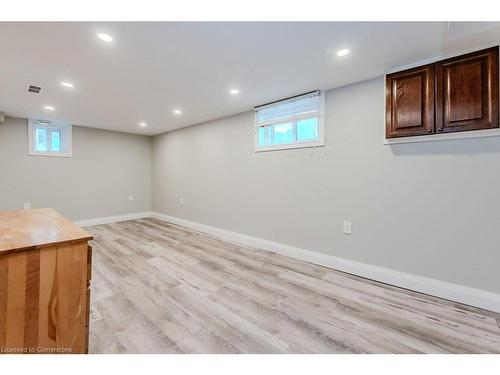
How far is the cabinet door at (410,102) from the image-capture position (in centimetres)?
203

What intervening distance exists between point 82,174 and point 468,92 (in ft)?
20.1

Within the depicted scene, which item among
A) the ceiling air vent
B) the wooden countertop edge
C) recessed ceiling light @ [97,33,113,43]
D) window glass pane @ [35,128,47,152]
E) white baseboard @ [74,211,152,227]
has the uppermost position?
the ceiling air vent

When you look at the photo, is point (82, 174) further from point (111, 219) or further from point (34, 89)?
point (34, 89)

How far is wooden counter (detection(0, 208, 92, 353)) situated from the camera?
103 cm

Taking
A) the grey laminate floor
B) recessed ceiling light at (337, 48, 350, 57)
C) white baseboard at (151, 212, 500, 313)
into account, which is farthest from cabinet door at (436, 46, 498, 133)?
the grey laminate floor

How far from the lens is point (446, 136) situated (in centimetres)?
201

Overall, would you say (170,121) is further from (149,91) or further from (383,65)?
(383,65)

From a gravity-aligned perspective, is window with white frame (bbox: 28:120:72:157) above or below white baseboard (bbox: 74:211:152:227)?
above

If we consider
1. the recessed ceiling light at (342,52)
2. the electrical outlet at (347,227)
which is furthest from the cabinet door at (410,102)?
the electrical outlet at (347,227)

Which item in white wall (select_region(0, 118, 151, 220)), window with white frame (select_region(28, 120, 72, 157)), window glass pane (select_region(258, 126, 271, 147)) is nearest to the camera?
window glass pane (select_region(258, 126, 271, 147))

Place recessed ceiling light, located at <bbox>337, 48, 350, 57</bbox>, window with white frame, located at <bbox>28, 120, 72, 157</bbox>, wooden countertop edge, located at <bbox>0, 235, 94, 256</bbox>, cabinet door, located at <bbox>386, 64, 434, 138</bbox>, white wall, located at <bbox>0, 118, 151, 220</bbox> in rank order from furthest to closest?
window with white frame, located at <bbox>28, 120, 72, 157</bbox>
white wall, located at <bbox>0, 118, 151, 220</bbox>
cabinet door, located at <bbox>386, 64, 434, 138</bbox>
recessed ceiling light, located at <bbox>337, 48, 350, 57</bbox>
wooden countertop edge, located at <bbox>0, 235, 94, 256</bbox>

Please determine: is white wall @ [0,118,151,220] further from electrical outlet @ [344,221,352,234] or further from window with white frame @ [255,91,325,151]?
electrical outlet @ [344,221,352,234]

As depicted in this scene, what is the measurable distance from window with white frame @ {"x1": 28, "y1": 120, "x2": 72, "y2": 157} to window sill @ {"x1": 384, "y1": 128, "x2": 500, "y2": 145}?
5.64 m

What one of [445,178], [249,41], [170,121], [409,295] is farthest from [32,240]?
[170,121]
